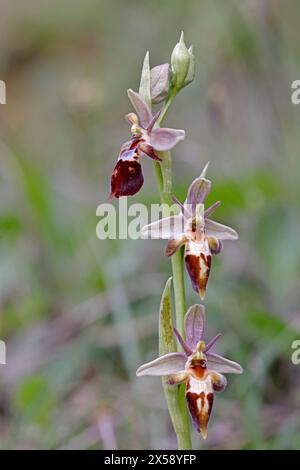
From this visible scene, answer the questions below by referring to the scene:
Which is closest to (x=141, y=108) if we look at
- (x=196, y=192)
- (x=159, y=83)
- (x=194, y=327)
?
(x=159, y=83)

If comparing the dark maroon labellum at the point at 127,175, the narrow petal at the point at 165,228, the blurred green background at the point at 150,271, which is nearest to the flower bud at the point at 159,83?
the dark maroon labellum at the point at 127,175

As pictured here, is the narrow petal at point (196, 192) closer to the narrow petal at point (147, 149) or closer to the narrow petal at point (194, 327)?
the narrow petal at point (147, 149)

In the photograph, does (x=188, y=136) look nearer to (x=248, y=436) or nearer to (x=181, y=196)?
(x=181, y=196)

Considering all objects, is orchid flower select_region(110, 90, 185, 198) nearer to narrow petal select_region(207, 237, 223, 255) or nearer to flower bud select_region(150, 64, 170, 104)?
flower bud select_region(150, 64, 170, 104)

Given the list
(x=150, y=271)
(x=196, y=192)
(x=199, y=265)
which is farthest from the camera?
(x=150, y=271)

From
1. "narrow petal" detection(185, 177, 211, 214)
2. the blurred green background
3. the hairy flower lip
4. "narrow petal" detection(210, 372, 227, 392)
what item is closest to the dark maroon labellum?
"narrow petal" detection(185, 177, 211, 214)

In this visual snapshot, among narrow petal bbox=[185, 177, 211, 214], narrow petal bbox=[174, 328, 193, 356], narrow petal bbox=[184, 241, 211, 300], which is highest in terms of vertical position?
narrow petal bbox=[185, 177, 211, 214]

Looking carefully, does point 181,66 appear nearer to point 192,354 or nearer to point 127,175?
point 127,175
